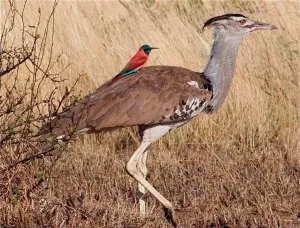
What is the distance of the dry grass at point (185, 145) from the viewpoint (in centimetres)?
484

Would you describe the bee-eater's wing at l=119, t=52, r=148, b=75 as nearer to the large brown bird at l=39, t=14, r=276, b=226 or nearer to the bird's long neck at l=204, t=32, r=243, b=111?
the large brown bird at l=39, t=14, r=276, b=226

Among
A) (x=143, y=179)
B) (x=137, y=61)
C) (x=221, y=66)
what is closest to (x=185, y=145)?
(x=221, y=66)

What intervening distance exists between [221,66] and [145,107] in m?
0.73

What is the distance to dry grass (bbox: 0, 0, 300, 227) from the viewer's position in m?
4.84

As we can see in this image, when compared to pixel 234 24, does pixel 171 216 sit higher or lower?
lower

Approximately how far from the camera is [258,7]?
8984 mm

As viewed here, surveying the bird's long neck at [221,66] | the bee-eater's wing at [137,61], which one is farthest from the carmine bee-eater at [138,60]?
the bird's long neck at [221,66]

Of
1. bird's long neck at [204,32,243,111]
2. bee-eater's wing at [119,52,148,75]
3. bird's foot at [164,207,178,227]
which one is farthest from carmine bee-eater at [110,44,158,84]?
bird's foot at [164,207,178,227]

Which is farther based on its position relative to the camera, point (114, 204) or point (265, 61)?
point (265, 61)

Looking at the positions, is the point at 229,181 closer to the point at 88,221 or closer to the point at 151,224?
the point at 151,224

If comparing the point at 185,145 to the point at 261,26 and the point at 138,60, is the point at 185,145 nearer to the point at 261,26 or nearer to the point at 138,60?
the point at 261,26

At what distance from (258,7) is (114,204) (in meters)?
4.38

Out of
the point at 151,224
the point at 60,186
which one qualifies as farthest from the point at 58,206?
the point at 60,186

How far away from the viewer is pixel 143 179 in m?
5.11
